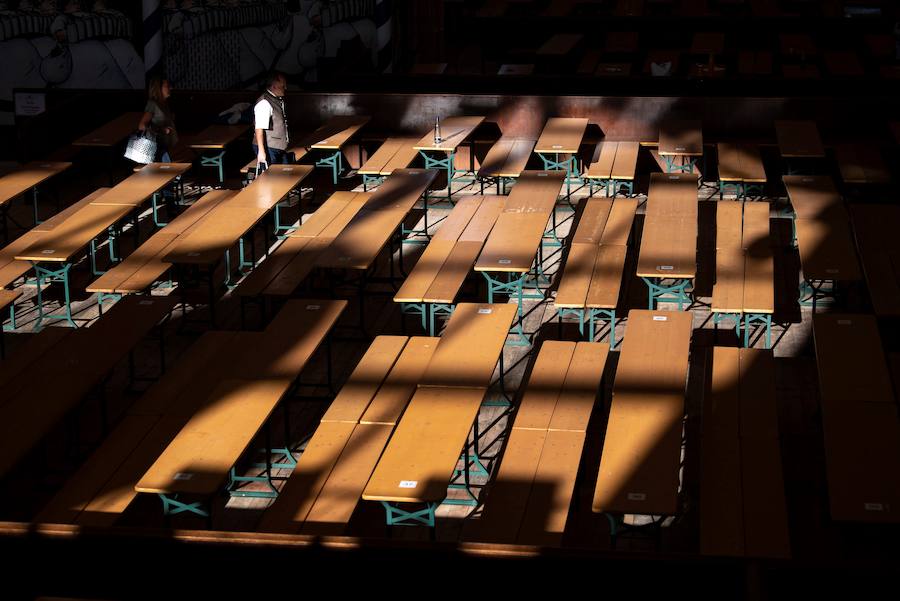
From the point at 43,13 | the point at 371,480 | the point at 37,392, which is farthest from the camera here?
the point at 43,13

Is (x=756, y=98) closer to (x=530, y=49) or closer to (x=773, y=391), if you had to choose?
(x=773, y=391)

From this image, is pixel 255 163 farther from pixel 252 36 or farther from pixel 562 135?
pixel 252 36

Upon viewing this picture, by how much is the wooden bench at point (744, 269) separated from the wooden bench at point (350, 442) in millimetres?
2168

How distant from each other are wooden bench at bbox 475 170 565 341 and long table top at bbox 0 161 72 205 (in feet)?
13.7

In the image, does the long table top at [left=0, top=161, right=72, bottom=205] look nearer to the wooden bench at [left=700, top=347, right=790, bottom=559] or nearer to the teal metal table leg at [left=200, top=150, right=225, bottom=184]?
the teal metal table leg at [left=200, top=150, right=225, bottom=184]

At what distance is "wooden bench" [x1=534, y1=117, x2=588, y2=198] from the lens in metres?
12.9

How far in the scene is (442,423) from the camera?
24.9ft

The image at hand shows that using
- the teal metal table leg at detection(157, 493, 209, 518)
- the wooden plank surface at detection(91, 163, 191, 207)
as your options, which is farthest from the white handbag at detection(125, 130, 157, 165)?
the teal metal table leg at detection(157, 493, 209, 518)

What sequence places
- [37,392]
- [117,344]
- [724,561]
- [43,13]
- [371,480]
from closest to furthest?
[724,561] < [371,480] < [37,392] < [117,344] < [43,13]

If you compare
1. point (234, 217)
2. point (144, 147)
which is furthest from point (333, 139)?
point (234, 217)

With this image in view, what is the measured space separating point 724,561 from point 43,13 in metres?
13.5

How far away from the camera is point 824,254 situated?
10094mm

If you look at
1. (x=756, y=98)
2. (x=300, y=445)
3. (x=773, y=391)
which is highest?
(x=756, y=98)

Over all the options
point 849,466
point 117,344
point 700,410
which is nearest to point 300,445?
point 117,344
